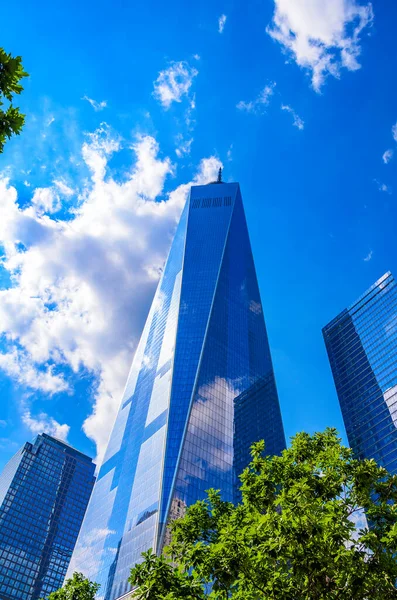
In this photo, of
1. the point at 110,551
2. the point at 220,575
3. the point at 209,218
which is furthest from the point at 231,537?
the point at 209,218

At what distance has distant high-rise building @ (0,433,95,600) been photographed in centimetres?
15875

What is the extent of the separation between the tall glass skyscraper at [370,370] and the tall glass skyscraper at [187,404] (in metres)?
24.5

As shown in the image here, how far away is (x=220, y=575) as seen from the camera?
1373cm

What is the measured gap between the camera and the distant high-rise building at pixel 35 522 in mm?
158750

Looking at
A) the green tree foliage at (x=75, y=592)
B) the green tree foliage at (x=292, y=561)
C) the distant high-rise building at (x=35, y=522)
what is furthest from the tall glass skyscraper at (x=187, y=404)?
the green tree foliage at (x=292, y=561)

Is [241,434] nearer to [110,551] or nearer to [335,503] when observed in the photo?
[110,551]

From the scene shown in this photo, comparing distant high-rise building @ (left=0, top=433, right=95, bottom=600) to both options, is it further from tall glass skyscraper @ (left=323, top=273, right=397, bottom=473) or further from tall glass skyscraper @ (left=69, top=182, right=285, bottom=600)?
tall glass skyscraper @ (left=323, top=273, right=397, bottom=473)

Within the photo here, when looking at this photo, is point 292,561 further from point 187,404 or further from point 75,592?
point 187,404

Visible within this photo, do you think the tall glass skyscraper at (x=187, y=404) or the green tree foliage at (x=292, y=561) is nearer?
the green tree foliage at (x=292, y=561)

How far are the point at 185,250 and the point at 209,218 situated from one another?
64.6 feet

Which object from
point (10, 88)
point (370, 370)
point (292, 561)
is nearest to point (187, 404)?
point (370, 370)

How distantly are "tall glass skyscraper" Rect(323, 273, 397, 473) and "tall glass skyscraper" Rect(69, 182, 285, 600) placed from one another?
80.2ft

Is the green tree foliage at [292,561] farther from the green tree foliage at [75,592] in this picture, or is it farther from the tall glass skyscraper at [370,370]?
the tall glass skyscraper at [370,370]

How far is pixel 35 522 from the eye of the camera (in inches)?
6939
